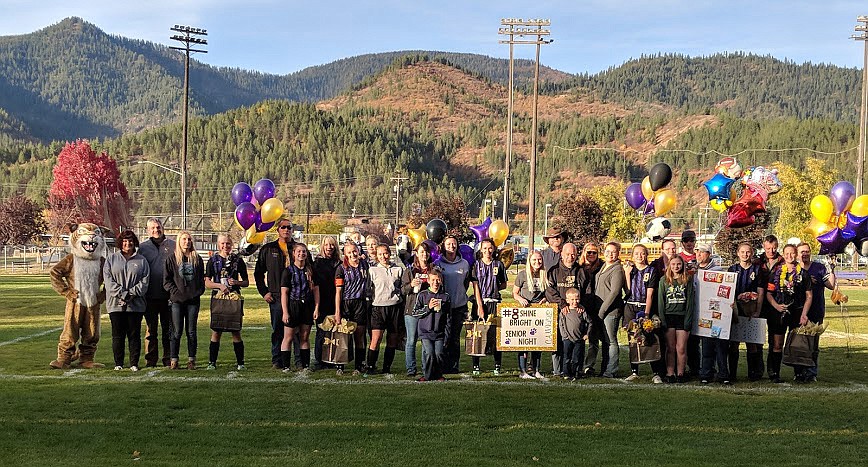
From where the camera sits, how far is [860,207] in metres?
20.2

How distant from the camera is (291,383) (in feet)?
38.5

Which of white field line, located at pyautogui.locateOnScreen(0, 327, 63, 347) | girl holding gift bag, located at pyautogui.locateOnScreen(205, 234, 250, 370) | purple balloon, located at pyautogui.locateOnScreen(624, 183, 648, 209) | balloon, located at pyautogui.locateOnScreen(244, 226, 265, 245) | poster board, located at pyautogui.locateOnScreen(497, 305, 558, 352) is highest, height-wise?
purple balloon, located at pyautogui.locateOnScreen(624, 183, 648, 209)

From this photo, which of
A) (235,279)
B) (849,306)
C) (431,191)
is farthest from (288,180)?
(235,279)

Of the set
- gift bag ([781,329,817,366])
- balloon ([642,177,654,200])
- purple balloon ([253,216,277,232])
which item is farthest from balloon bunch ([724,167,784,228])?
purple balloon ([253,216,277,232])

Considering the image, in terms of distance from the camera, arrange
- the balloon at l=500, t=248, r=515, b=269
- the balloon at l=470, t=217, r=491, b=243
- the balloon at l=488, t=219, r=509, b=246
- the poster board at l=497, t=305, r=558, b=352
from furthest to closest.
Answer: the balloon at l=470, t=217, r=491, b=243 → the balloon at l=488, t=219, r=509, b=246 → the balloon at l=500, t=248, r=515, b=269 → the poster board at l=497, t=305, r=558, b=352

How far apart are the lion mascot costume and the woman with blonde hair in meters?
1.08

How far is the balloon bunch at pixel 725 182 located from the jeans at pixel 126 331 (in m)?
9.97

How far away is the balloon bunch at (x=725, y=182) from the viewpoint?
1742 centimetres

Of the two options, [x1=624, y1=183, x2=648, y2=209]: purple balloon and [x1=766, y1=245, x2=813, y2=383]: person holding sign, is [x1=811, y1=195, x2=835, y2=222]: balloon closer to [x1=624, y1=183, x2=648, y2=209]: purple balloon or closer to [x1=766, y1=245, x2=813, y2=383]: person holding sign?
[x1=624, y1=183, x2=648, y2=209]: purple balloon

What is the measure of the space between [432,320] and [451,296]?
2.08ft

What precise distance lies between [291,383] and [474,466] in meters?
4.52

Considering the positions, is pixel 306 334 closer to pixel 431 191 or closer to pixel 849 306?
pixel 849 306

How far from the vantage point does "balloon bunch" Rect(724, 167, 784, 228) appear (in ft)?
58.7

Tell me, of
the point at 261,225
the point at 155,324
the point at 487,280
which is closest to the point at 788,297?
the point at 487,280
